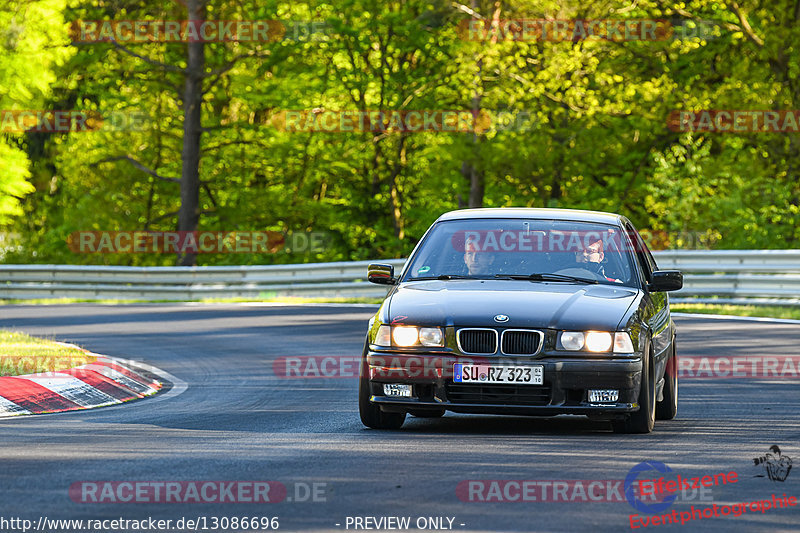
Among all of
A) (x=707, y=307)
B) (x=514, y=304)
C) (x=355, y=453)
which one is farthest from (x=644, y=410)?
(x=707, y=307)

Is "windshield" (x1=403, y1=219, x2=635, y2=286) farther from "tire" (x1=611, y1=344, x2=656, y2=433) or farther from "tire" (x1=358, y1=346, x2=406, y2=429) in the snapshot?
"tire" (x1=358, y1=346, x2=406, y2=429)

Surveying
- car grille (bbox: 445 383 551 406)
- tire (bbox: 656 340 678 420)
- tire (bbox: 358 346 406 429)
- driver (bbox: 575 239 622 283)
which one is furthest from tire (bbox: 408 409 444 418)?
tire (bbox: 656 340 678 420)

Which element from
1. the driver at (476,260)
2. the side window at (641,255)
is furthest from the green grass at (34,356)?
the side window at (641,255)

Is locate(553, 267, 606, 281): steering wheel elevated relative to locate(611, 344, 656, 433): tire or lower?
elevated

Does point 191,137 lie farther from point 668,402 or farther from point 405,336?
point 405,336

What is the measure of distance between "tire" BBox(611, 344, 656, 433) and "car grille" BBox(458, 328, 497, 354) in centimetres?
100

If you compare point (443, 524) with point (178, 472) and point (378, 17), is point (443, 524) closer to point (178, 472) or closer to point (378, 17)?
point (178, 472)

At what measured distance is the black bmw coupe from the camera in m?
8.74

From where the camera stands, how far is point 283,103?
39.1 m

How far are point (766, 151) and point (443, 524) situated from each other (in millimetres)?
28467

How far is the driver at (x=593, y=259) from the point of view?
996 cm

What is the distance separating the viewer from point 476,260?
10.0 metres

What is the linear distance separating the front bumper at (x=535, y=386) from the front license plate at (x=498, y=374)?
0.09ft

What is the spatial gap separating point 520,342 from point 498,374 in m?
0.24
